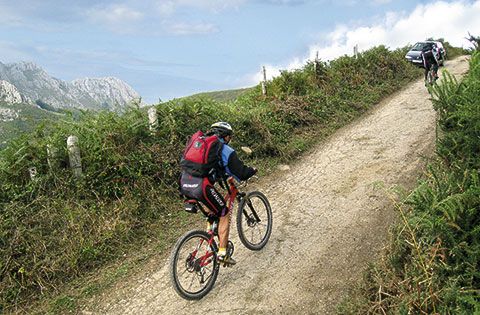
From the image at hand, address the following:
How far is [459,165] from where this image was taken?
190 inches

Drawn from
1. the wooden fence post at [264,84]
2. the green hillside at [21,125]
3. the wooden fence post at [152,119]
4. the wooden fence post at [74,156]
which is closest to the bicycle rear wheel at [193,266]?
the wooden fence post at [74,156]

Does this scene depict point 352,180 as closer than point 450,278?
No

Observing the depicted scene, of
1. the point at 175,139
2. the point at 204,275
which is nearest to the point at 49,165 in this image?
the point at 175,139

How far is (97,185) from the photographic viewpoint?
806cm

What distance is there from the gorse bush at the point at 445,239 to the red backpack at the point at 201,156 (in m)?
2.47

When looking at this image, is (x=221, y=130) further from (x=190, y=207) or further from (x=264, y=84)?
(x=264, y=84)

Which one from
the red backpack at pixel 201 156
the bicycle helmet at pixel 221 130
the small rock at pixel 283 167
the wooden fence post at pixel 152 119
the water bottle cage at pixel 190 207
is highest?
the wooden fence post at pixel 152 119

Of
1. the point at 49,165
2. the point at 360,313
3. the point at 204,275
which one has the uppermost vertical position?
the point at 49,165

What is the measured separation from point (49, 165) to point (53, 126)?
3.53ft

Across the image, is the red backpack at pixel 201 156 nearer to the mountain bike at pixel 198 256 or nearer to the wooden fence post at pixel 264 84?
the mountain bike at pixel 198 256

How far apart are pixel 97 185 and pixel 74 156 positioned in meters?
0.74

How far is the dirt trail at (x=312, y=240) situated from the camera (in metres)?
5.60

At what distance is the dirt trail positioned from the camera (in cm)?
560

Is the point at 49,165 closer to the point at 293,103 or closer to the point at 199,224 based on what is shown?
the point at 199,224
